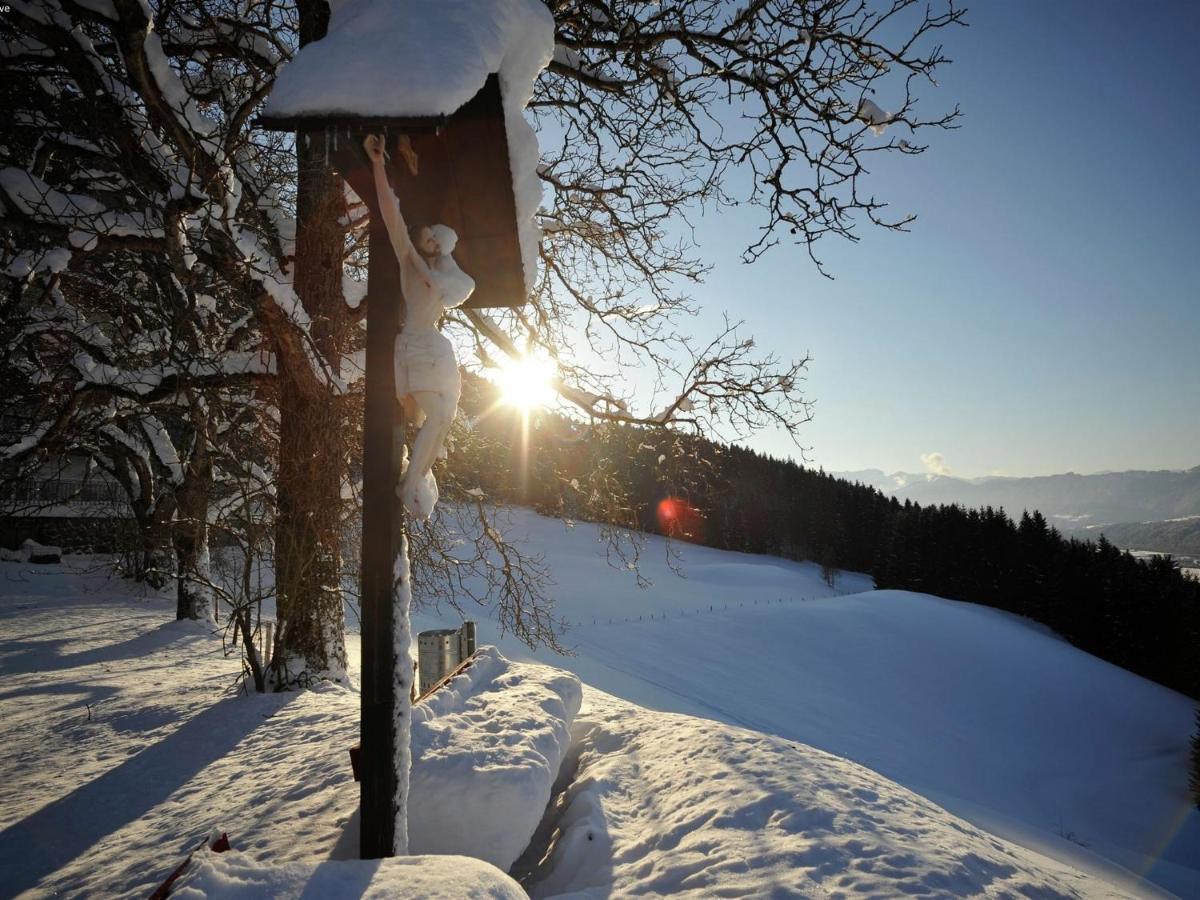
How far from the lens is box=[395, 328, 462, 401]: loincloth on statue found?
2.44m

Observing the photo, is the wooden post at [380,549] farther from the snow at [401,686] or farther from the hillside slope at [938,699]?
the hillside slope at [938,699]

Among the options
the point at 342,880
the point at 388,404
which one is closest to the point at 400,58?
the point at 388,404

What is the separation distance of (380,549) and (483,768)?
1.63 metres

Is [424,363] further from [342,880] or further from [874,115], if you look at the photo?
[874,115]

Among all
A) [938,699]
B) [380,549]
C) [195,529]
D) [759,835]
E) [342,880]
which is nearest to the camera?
[342,880]

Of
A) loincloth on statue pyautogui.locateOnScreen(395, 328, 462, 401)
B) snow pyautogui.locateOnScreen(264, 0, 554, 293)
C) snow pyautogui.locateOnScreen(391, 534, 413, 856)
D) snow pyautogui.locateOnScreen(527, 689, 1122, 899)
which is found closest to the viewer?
snow pyautogui.locateOnScreen(264, 0, 554, 293)

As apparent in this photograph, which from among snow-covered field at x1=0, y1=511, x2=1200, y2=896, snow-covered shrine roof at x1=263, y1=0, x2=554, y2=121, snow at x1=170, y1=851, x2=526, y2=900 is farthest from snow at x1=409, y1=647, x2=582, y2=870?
A: snow-covered shrine roof at x1=263, y1=0, x2=554, y2=121

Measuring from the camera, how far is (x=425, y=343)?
8.08 feet

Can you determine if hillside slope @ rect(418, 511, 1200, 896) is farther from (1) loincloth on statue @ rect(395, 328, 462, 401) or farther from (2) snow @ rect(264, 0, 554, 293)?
(2) snow @ rect(264, 0, 554, 293)

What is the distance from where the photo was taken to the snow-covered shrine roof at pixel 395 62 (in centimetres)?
201

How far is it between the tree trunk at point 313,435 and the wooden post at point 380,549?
2911mm

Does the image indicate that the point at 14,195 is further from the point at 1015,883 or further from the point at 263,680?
the point at 1015,883

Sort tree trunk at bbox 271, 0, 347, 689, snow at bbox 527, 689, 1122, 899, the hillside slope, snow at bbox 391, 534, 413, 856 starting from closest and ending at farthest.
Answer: snow at bbox 391, 534, 413, 856 < snow at bbox 527, 689, 1122, 899 < tree trunk at bbox 271, 0, 347, 689 < the hillside slope

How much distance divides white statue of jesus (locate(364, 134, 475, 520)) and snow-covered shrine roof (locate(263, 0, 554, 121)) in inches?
13.6
